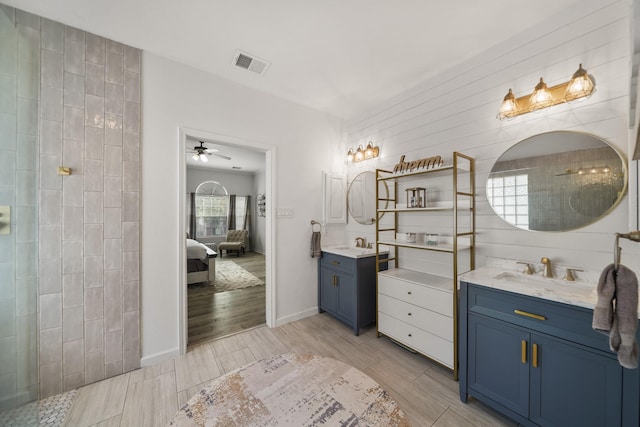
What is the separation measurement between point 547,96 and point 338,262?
89.9 inches

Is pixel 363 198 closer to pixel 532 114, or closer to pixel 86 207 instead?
pixel 532 114

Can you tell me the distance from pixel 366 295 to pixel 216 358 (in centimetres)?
160

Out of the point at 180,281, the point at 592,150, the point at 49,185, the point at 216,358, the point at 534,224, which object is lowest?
the point at 216,358

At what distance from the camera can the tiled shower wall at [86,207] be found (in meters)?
1.72

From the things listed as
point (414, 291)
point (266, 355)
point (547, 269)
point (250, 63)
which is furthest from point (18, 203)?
point (547, 269)

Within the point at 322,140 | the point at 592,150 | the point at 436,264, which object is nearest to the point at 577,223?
the point at 592,150

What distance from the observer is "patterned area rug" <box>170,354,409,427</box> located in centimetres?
96

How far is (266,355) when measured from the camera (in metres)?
2.25

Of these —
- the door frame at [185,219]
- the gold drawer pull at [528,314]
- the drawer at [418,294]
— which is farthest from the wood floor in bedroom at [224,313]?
the gold drawer pull at [528,314]

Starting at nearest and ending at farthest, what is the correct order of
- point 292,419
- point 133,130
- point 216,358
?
1. point 292,419
2. point 133,130
3. point 216,358

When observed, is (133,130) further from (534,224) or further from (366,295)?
(534,224)

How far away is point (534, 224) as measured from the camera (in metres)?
1.79

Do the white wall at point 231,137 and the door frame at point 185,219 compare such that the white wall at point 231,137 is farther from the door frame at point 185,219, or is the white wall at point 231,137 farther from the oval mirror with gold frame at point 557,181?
the oval mirror with gold frame at point 557,181

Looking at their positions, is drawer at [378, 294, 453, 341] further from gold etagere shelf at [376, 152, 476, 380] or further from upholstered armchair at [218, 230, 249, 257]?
upholstered armchair at [218, 230, 249, 257]
